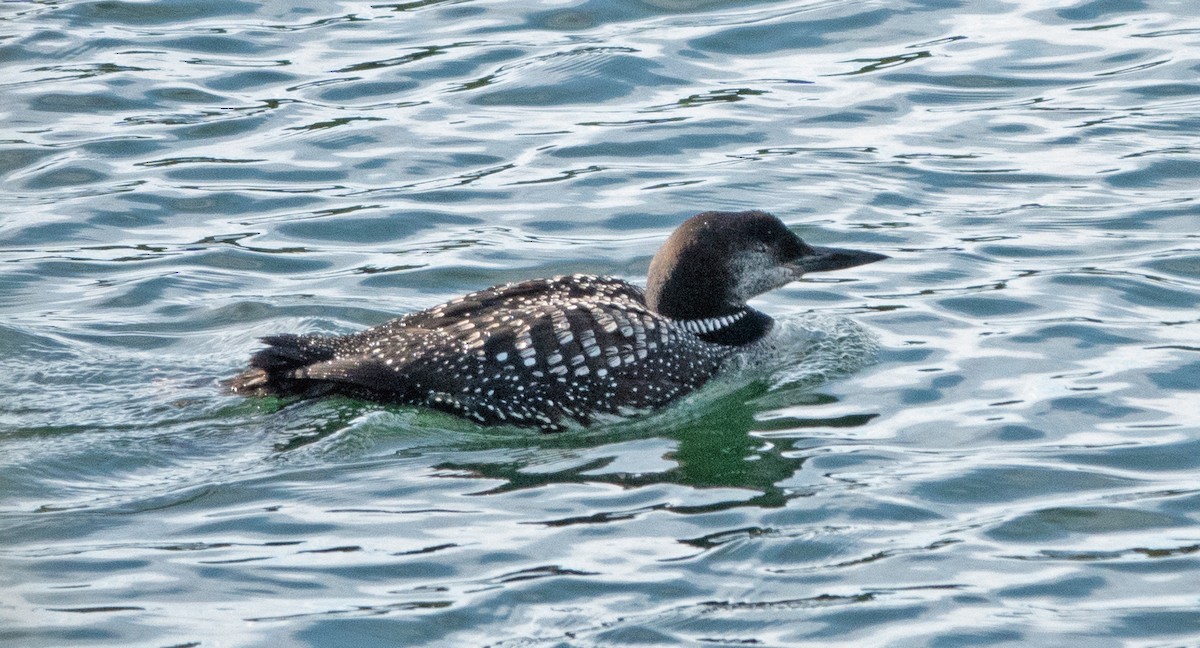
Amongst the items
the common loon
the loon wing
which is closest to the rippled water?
the common loon

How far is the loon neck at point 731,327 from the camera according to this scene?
708cm

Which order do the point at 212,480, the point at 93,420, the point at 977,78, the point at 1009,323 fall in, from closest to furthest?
the point at 212,480, the point at 93,420, the point at 1009,323, the point at 977,78

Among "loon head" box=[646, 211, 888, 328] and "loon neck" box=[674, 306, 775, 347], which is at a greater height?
"loon head" box=[646, 211, 888, 328]

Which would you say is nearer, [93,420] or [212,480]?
[212,480]

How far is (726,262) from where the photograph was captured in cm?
707

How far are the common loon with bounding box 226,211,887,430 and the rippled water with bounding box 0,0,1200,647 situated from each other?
0.40 feet

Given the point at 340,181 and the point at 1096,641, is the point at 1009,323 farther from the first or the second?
the point at 340,181

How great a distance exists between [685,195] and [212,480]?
3.60 meters

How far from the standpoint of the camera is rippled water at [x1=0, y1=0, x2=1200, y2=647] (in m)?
5.14

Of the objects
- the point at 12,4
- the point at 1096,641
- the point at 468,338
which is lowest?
the point at 1096,641

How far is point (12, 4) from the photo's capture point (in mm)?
11555

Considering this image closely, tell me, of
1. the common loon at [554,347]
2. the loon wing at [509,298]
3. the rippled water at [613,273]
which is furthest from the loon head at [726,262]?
the rippled water at [613,273]

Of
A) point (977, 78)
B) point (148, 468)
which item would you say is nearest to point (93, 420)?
point (148, 468)

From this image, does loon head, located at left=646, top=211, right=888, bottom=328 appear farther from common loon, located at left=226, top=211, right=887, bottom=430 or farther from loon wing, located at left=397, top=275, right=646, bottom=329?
loon wing, located at left=397, top=275, right=646, bottom=329
